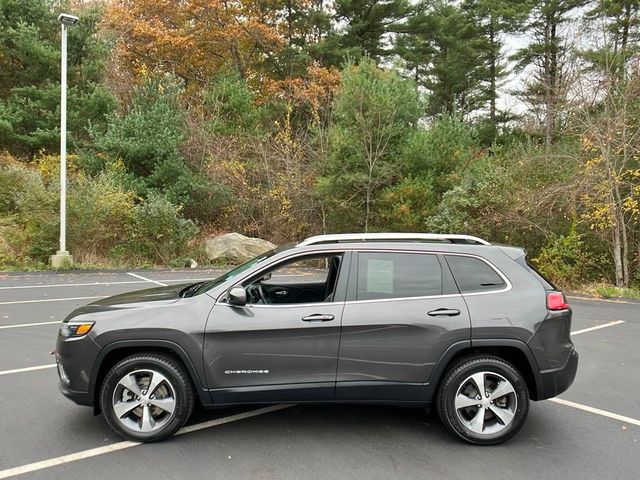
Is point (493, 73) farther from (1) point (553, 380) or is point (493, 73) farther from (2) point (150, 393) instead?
(2) point (150, 393)

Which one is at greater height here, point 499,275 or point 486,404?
point 499,275

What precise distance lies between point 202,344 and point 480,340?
7.20 feet

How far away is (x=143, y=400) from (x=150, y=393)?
8cm

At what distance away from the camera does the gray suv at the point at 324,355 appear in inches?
152

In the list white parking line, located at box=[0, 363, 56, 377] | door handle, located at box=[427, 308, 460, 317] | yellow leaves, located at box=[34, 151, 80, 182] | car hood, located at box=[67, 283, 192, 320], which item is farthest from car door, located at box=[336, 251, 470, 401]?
yellow leaves, located at box=[34, 151, 80, 182]

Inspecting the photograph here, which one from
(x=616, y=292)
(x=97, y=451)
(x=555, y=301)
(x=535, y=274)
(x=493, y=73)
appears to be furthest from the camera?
(x=493, y=73)

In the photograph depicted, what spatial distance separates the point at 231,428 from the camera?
419 cm

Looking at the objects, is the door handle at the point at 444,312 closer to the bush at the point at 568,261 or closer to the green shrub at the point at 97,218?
the bush at the point at 568,261

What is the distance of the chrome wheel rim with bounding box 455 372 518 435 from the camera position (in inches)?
155

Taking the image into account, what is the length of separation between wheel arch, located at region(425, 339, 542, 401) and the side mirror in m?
1.61

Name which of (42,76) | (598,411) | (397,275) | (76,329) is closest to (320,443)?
(397,275)

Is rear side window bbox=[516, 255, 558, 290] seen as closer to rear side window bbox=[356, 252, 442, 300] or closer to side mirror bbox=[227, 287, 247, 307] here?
rear side window bbox=[356, 252, 442, 300]

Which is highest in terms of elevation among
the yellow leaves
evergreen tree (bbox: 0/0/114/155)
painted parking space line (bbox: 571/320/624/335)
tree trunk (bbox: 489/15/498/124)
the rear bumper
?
tree trunk (bbox: 489/15/498/124)

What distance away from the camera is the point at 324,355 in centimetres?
390
